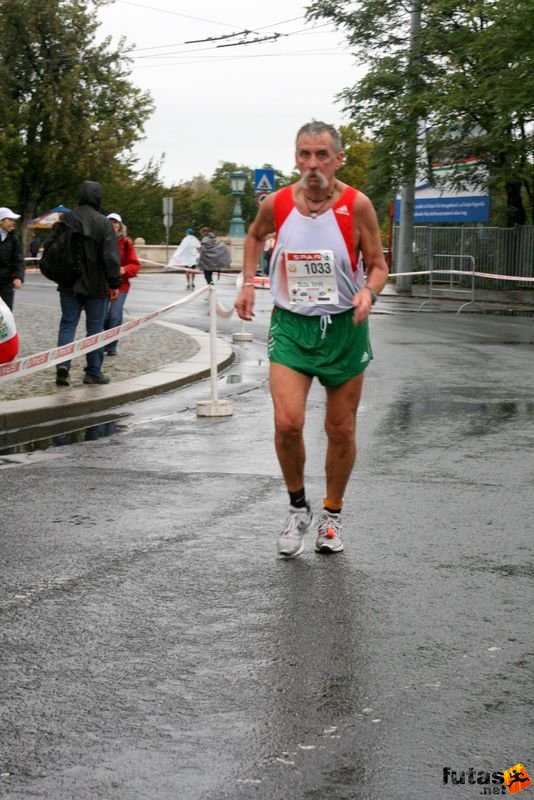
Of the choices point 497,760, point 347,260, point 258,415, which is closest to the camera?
point 497,760

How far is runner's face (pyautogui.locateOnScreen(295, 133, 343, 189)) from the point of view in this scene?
18.2ft

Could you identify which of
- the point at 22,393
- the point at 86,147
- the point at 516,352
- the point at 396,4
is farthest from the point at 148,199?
the point at 22,393

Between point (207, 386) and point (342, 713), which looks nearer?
point (342, 713)

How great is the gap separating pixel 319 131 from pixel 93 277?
21.1ft

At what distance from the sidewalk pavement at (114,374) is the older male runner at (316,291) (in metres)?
4.38

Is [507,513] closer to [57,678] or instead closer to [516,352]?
[57,678]

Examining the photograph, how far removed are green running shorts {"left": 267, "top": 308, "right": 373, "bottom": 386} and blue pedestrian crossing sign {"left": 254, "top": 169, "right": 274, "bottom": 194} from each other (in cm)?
2401

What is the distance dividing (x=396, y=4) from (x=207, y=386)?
2182 cm

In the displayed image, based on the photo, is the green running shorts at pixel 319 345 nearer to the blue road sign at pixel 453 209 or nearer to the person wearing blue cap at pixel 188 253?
the blue road sign at pixel 453 209

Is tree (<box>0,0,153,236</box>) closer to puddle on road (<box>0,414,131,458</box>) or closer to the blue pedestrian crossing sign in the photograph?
the blue pedestrian crossing sign

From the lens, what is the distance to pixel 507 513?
657 centimetres

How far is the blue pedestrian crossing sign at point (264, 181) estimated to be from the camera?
29.5 meters

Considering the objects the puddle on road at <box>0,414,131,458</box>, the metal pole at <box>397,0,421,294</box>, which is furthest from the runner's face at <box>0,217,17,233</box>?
the metal pole at <box>397,0,421,294</box>

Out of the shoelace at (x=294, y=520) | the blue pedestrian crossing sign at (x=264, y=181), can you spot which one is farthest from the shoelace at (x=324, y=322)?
the blue pedestrian crossing sign at (x=264, y=181)
